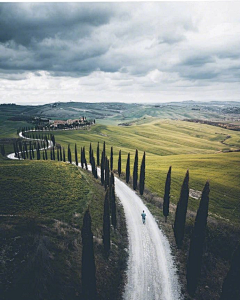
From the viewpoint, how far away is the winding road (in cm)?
2177

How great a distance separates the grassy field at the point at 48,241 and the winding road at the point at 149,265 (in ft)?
4.99

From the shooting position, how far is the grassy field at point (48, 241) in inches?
682

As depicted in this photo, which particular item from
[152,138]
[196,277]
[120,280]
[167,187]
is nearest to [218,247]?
[196,277]

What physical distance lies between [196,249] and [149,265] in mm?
6891

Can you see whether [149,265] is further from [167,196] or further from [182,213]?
[167,196]

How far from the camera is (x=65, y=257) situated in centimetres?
2186

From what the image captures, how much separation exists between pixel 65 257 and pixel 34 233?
4.79 m

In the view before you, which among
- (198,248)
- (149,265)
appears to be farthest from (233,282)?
(149,265)

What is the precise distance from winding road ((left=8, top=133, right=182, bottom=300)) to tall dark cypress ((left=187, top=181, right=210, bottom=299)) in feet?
6.07

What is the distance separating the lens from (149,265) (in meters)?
25.6

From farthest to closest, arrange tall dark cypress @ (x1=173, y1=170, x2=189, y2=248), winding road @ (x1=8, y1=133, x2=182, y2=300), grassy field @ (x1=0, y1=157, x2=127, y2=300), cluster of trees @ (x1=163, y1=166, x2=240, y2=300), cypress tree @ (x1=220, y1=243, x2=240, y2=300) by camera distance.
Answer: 1. tall dark cypress @ (x1=173, y1=170, x2=189, y2=248)
2. winding road @ (x1=8, y1=133, x2=182, y2=300)
3. cluster of trees @ (x1=163, y1=166, x2=240, y2=300)
4. cypress tree @ (x1=220, y1=243, x2=240, y2=300)
5. grassy field @ (x1=0, y1=157, x2=127, y2=300)

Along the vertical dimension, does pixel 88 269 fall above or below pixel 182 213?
below

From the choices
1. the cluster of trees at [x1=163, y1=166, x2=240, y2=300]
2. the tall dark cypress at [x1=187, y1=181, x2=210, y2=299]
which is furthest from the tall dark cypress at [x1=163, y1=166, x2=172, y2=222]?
the tall dark cypress at [x1=187, y1=181, x2=210, y2=299]

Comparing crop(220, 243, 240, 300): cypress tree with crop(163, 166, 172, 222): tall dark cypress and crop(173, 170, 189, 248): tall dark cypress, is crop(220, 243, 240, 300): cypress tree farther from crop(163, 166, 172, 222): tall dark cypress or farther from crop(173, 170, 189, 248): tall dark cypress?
crop(163, 166, 172, 222): tall dark cypress
